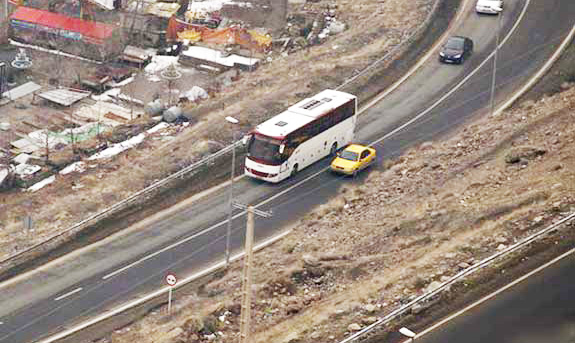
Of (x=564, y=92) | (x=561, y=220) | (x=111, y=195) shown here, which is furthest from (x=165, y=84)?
(x=561, y=220)

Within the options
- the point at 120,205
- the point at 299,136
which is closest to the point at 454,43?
the point at 299,136

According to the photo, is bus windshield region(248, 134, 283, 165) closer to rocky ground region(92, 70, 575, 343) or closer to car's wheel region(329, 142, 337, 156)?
rocky ground region(92, 70, 575, 343)

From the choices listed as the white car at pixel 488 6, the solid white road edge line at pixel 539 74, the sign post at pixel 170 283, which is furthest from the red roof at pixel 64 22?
the sign post at pixel 170 283

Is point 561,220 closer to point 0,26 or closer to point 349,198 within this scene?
point 349,198

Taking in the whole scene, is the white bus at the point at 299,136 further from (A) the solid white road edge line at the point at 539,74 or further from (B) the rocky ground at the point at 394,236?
(A) the solid white road edge line at the point at 539,74

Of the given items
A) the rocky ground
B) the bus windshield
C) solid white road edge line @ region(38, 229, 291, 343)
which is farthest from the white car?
solid white road edge line @ region(38, 229, 291, 343)

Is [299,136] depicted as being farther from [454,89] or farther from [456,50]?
[456,50]
